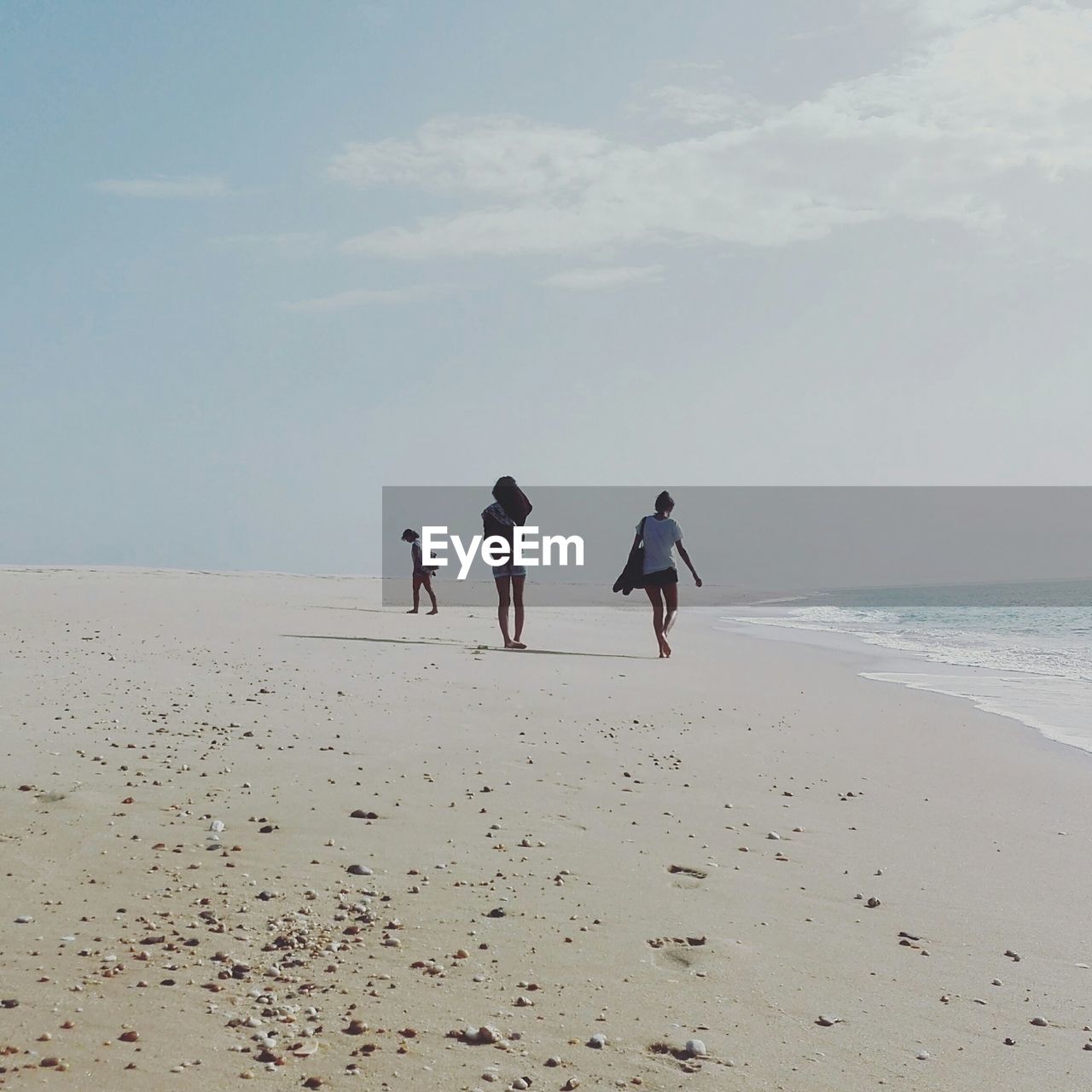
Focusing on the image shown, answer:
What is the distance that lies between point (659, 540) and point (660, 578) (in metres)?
0.52

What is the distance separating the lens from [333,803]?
18.2ft

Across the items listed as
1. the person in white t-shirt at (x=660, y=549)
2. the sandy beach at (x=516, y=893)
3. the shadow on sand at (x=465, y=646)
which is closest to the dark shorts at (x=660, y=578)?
the person in white t-shirt at (x=660, y=549)

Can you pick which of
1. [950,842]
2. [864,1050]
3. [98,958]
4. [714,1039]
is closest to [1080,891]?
[950,842]

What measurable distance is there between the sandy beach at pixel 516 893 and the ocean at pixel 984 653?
104 inches

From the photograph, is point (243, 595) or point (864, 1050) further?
point (243, 595)

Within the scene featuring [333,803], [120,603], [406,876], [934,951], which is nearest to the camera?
[934,951]

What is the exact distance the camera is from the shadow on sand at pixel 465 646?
13516 millimetres

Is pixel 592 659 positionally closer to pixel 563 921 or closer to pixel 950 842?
pixel 950 842

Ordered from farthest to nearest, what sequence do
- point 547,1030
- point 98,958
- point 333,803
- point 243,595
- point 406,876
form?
point 243,595
point 333,803
point 406,876
point 98,958
point 547,1030

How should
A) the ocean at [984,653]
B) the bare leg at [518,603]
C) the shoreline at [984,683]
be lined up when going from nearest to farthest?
the shoreline at [984,683], the ocean at [984,653], the bare leg at [518,603]

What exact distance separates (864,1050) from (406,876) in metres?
2.00

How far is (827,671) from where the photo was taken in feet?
46.6

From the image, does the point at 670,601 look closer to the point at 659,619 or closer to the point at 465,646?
the point at 659,619

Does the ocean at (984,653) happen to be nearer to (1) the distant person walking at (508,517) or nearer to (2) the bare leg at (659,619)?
(2) the bare leg at (659,619)
